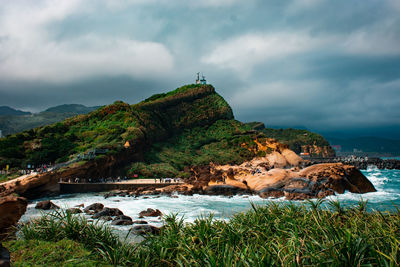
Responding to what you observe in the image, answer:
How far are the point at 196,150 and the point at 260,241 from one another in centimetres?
6631

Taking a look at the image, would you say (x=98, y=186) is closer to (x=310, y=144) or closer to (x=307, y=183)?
(x=307, y=183)

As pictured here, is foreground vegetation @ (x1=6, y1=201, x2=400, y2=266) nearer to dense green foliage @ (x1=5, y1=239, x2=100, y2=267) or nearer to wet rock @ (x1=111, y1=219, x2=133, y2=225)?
dense green foliage @ (x1=5, y1=239, x2=100, y2=267)

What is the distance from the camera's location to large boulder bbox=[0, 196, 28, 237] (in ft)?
30.2

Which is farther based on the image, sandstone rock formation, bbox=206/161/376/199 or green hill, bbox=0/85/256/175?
green hill, bbox=0/85/256/175

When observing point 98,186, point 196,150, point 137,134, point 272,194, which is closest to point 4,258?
point 272,194

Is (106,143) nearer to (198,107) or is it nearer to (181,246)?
(181,246)

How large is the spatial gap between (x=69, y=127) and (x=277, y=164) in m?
47.1

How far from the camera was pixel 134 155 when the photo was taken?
165ft

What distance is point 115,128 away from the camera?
5250cm

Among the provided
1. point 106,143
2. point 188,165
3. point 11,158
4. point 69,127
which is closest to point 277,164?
point 188,165

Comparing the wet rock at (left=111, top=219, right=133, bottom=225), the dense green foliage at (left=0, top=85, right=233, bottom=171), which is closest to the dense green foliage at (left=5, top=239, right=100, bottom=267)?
the wet rock at (left=111, top=219, right=133, bottom=225)

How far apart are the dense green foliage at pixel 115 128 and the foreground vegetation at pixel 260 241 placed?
35.8 metres

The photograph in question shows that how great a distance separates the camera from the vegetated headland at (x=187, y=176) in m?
6.27

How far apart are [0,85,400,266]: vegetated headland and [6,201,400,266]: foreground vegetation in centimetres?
4
